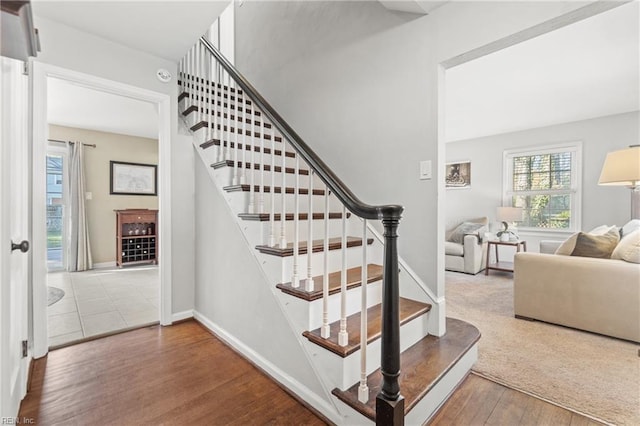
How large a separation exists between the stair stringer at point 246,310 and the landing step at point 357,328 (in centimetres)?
19

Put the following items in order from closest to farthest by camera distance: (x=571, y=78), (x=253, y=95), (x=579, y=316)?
1. (x=253, y=95)
2. (x=579, y=316)
3. (x=571, y=78)

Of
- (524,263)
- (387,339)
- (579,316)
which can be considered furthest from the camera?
(524,263)

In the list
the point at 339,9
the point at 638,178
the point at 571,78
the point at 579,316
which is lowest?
the point at 579,316

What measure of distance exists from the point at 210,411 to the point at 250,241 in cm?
98

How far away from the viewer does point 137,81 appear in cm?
256

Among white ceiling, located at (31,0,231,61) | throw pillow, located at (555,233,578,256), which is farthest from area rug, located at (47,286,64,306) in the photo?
throw pillow, located at (555,233,578,256)

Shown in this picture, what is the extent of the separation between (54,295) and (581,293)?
18.1 ft

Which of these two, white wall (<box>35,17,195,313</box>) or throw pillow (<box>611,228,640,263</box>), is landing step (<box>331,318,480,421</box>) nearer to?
throw pillow (<box>611,228,640,263</box>)

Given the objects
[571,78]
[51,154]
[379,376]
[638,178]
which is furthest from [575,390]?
[51,154]

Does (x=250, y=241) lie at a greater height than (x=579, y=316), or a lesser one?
greater

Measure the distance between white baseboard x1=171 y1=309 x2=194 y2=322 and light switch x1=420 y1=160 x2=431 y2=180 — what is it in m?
2.43

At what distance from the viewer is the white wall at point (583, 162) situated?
14.3 feet

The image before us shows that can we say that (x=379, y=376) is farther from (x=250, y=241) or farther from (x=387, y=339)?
(x=250, y=241)

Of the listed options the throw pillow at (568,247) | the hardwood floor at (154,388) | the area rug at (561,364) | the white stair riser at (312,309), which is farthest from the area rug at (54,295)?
the throw pillow at (568,247)
